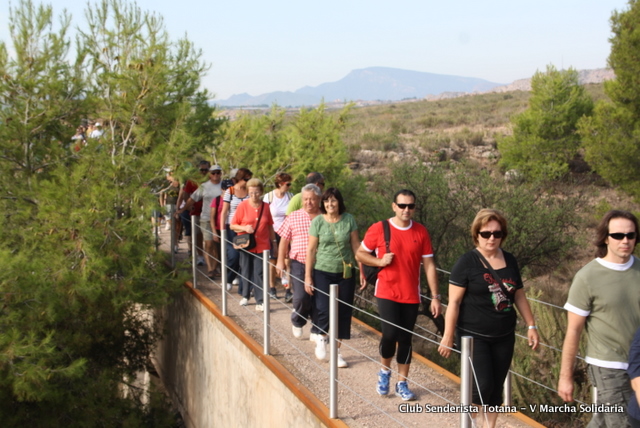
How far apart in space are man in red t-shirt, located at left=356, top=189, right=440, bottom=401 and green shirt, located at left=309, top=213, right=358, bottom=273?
2.01 feet

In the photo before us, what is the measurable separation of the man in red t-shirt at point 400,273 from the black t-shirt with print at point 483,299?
0.92 meters

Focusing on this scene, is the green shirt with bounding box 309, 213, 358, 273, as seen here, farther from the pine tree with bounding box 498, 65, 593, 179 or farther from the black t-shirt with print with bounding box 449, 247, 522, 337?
the pine tree with bounding box 498, 65, 593, 179

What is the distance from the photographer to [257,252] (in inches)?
302

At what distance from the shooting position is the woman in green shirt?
584cm

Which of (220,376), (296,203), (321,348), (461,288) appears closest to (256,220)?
(296,203)

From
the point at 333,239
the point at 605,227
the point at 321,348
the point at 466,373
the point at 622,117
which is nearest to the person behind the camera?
the point at 466,373

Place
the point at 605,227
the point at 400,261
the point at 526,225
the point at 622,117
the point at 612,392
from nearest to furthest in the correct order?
the point at 612,392 < the point at 605,227 < the point at 400,261 < the point at 526,225 < the point at 622,117

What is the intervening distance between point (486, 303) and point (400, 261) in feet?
3.61

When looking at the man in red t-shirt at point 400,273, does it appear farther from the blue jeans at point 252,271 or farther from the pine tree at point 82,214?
the pine tree at point 82,214

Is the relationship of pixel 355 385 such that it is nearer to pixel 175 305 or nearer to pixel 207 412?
pixel 207 412

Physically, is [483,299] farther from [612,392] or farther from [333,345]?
[333,345]

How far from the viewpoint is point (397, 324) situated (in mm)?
5199

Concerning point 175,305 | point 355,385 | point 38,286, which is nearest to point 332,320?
point 355,385

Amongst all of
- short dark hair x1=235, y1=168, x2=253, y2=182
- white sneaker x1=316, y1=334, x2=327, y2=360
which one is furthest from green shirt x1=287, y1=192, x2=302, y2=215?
white sneaker x1=316, y1=334, x2=327, y2=360
